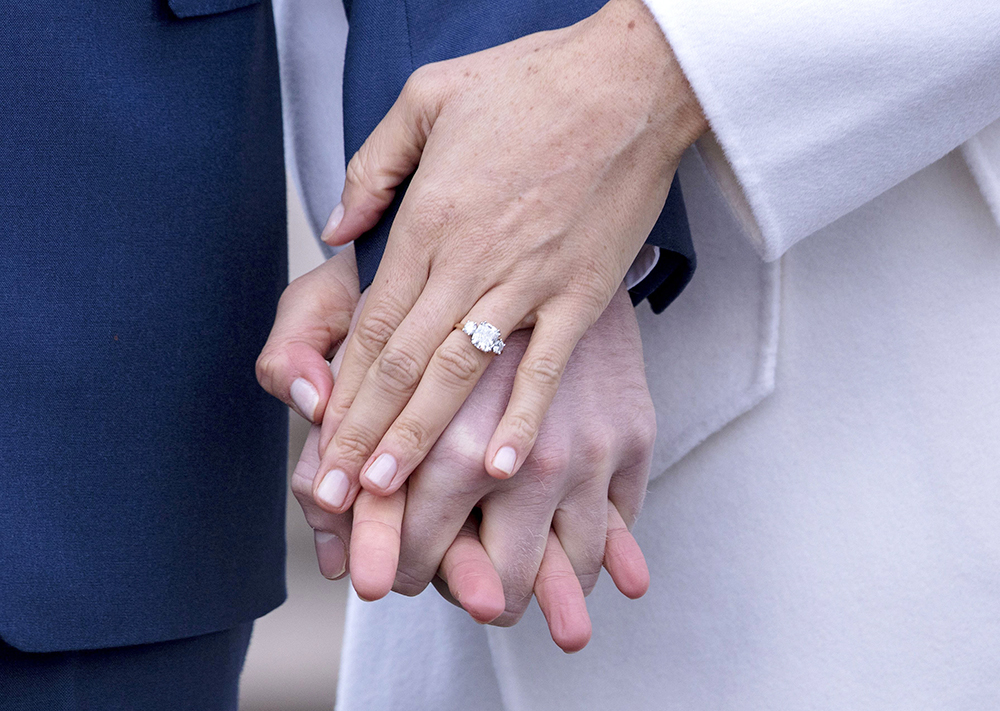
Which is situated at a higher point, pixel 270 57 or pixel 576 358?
pixel 270 57

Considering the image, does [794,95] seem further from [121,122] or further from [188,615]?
[188,615]

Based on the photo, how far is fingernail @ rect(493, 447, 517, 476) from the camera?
0.47m

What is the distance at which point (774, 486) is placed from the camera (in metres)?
0.64

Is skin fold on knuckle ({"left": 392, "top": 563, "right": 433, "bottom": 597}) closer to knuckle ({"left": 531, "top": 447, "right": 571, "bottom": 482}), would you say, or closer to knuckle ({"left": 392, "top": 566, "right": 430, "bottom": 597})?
knuckle ({"left": 392, "top": 566, "right": 430, "bottom": 597})

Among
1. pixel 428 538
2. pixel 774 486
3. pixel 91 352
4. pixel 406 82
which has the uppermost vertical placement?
pixel 406 82

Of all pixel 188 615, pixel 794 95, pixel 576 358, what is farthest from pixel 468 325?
pixel 188 615

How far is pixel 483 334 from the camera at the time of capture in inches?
18.9

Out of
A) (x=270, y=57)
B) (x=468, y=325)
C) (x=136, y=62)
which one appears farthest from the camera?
(x=270, y=57)

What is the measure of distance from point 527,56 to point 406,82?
0.09m

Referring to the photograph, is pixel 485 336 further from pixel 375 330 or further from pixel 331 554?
pixel 331 554

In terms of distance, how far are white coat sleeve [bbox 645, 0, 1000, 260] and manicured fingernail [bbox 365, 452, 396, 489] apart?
0.94 feet

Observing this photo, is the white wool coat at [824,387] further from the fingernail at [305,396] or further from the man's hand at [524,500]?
the fingernail at [305,396]

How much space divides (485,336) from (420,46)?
228 millimetres

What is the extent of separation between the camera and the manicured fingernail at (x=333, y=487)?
49 centimetres
